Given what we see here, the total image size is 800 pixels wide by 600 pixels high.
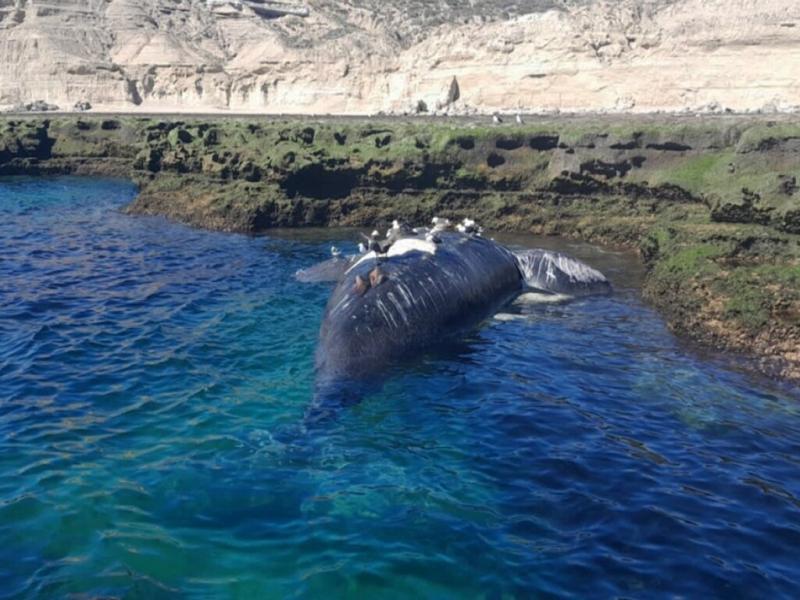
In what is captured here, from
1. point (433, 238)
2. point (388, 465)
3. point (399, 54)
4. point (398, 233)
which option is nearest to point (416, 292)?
point (433, 238)

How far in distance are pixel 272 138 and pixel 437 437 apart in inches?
666

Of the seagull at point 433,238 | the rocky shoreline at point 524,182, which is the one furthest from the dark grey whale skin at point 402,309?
the rocky shoreline at point 524,182

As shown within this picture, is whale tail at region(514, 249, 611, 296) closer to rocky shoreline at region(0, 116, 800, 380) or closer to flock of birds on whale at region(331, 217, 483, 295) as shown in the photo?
rocky shoreline at region(0, 116, 800, 380)

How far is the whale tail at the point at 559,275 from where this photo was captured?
44.3 feet

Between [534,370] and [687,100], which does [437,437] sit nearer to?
[534,370]

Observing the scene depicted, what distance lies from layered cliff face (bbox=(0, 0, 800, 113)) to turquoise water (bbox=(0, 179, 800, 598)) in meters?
52.0

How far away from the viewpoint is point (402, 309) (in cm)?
984

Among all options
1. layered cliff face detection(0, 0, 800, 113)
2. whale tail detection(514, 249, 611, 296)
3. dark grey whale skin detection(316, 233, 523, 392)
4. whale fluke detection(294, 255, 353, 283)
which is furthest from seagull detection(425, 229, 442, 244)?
layered cliff face detection(0, 0, 800, 113)

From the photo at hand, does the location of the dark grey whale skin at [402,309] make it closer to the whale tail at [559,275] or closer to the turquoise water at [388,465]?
the turquoise water at [388,465]

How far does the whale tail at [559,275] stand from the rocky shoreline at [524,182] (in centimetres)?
99

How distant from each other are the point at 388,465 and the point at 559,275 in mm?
7522

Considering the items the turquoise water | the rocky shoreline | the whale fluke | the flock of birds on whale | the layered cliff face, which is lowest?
the turquoise water

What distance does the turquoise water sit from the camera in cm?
567

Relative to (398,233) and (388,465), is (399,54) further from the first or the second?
(388,465)
